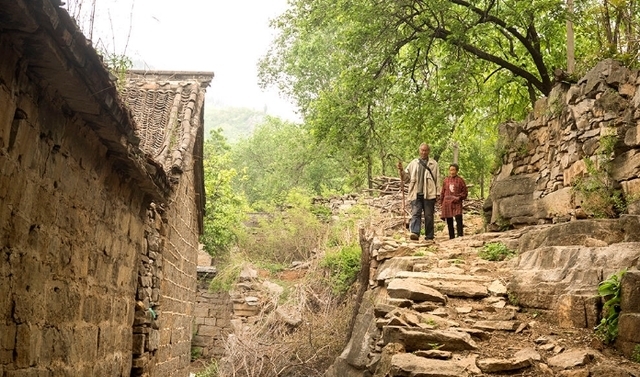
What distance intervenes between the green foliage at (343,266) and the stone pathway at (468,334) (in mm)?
5979

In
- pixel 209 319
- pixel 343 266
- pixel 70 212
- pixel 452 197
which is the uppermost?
pixel 452 197

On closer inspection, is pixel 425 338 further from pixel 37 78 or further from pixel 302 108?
pixel 302 108

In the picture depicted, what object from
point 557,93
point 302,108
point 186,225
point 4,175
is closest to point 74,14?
point 4,175

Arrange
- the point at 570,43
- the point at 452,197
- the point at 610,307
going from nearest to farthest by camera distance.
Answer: the point at 610,307 < the point at 452,197 < the point at 570,43

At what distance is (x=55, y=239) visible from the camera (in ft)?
12.9

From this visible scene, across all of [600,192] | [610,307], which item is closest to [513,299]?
[610,307]

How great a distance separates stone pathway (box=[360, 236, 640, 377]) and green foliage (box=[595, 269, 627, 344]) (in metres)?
0.14

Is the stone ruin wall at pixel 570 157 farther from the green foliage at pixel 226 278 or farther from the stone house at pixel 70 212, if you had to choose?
the green foliage at pixel 226 278

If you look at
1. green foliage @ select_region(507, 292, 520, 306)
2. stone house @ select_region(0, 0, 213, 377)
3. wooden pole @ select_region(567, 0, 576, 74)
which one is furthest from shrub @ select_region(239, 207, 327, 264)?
green foliage @ select_region(507, 292, 520, 306)

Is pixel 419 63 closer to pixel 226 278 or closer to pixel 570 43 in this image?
pixel 570 43

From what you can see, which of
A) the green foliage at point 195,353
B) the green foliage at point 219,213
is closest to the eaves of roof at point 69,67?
the green foliage at point 195,353

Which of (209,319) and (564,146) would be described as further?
(209,319)

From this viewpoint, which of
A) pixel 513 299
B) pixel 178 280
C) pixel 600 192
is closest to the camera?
pixel 513 299

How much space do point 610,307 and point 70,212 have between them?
4.70 metres
